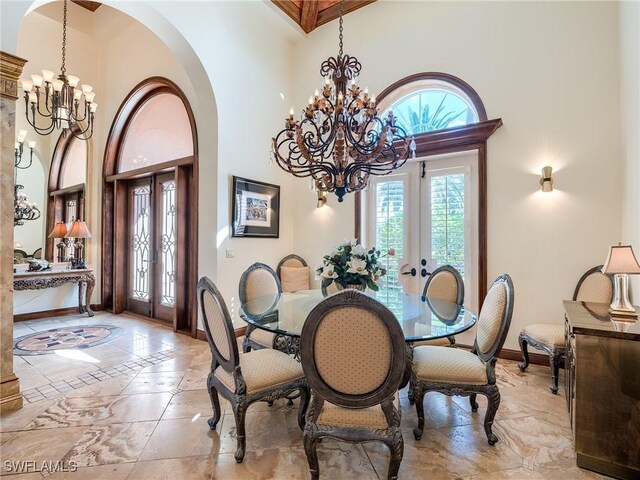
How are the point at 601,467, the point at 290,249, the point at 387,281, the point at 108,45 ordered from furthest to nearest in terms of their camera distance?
the point at 108,45, the point at 290,249, the point at 387,281, the point at 601,467

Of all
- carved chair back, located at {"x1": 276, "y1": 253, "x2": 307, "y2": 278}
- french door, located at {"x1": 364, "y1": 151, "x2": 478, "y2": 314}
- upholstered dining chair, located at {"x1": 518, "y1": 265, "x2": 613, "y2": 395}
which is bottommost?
upholstered dining chair, located at {"x1": 518, "y1": 265, "x2": 613, "y2": 395}

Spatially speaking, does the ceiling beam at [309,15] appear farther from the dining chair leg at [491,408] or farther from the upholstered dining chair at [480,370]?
the dining chair leg at [491,408]

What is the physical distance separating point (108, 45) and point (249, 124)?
350 cm

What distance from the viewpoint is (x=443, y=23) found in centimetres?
395

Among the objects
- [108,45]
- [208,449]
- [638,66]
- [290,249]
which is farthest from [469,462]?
[108,45]

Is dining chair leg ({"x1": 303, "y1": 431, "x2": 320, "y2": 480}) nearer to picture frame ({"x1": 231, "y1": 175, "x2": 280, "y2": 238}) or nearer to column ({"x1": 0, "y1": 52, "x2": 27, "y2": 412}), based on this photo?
column ({"x1": 0, "y1": 52, "x2": 27, "y2": 412})

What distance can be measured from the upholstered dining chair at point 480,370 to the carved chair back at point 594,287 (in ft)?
5.30

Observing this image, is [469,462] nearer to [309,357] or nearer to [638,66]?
[309,357]

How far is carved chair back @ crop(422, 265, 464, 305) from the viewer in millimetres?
2975

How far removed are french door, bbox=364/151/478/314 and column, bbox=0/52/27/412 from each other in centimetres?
347

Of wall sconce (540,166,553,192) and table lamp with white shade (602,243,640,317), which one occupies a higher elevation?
wall sconce (540,166,553,192)

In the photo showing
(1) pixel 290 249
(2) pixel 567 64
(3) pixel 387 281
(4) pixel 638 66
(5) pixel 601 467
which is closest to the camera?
(5) pixel 601 467

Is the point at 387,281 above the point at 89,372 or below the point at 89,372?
above

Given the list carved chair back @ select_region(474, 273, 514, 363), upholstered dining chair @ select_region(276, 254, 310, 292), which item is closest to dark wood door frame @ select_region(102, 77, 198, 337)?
upholstered dining chair @ select_region(276, 254, 310, 292)
